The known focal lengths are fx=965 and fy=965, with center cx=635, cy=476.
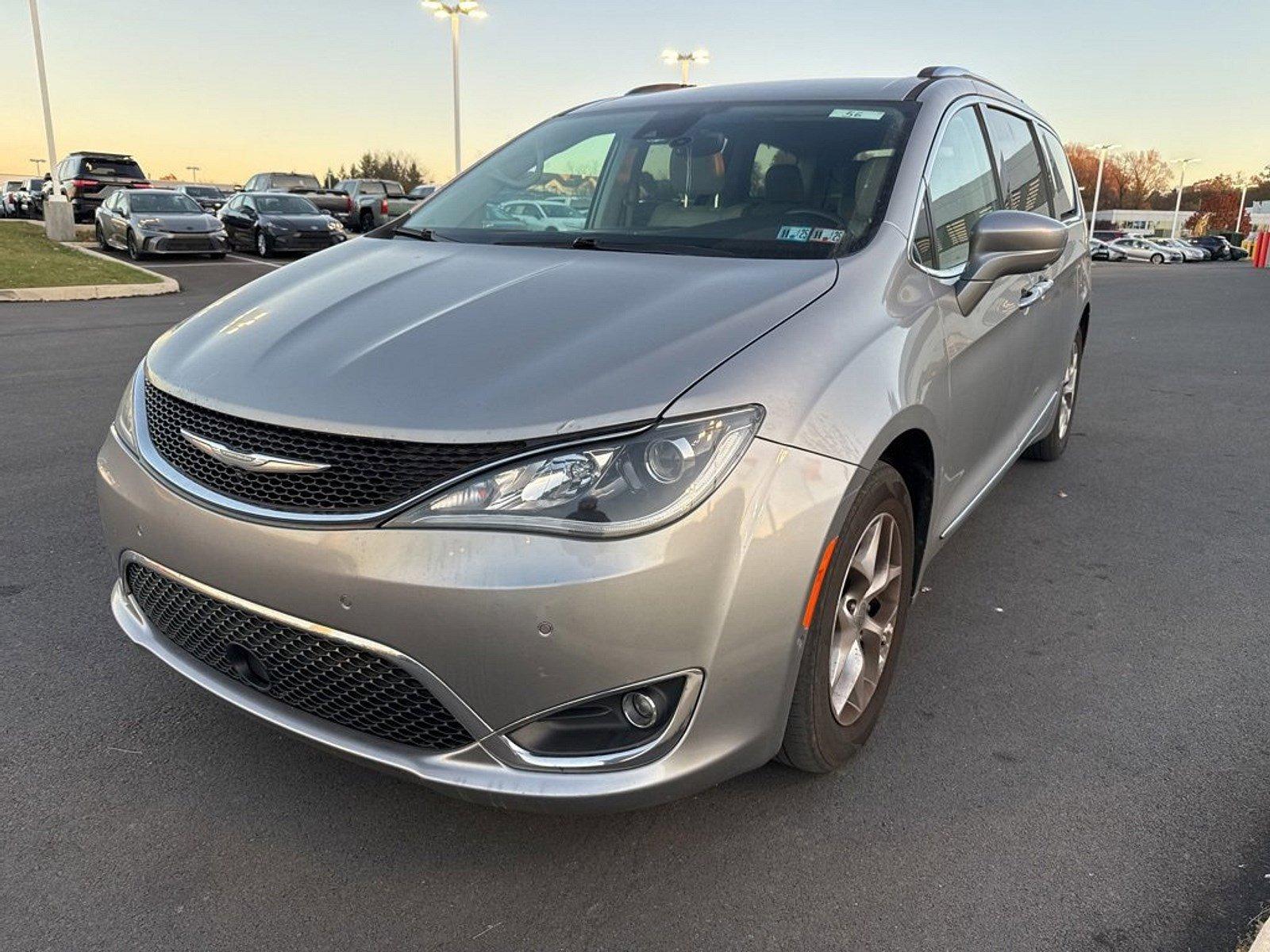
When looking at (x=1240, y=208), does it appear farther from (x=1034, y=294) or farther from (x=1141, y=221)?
(x=1034, y=294)

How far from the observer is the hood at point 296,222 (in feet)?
65.4

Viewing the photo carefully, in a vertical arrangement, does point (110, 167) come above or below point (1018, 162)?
below

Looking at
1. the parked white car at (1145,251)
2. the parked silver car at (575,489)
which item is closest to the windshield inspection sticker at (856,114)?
the parked silver car at (575,489)

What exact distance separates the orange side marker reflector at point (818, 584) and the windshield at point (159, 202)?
65.4 ft

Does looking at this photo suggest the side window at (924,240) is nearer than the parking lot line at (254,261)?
Yes

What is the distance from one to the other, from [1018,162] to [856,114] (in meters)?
1.21

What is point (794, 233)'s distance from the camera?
2.76 meters

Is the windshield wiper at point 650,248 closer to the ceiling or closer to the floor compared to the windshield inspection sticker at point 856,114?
closer to the floor

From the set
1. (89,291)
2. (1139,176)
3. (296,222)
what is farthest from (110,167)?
(1139,176)

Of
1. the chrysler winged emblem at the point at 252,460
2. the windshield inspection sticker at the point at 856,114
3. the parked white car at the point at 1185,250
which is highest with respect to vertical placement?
the windshield inspection sticker at the point at 856,114

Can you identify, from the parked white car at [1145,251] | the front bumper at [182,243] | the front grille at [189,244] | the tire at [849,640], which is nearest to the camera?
the tire at [849,640]

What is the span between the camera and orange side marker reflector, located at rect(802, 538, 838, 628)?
1985mm

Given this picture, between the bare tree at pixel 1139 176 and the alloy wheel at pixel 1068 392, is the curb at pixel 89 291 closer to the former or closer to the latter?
the alloy wheel at pixel 1068 392

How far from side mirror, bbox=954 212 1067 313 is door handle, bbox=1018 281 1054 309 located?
603mm
